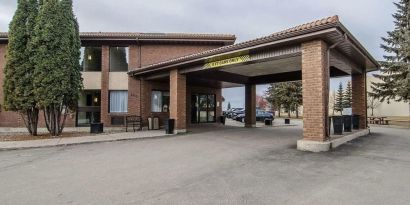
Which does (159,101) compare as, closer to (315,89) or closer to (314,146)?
(315,89)

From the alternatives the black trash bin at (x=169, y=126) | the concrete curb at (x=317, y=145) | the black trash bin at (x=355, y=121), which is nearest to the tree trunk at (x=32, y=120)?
the black trash bin at (x=169, y=126)

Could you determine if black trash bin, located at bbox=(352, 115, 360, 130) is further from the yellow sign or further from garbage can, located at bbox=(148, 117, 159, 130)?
garbage can, located at bbox=(148, 117, 159, 130)

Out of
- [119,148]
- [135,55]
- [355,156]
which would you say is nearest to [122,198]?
[119,148]

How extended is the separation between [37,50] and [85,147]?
6.12m

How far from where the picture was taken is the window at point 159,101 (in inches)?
755

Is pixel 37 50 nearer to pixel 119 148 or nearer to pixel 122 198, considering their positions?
pixel 119 148

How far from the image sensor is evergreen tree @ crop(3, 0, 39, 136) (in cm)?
1387

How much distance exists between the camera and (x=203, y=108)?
2262 cm

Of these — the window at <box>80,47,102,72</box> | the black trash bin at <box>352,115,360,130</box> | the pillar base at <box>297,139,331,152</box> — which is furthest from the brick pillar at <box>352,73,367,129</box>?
the window at <box>80,47,102,72</box>

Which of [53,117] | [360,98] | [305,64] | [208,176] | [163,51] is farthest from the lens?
[163,51]

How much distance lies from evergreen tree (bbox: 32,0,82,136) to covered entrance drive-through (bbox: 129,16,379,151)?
417cm

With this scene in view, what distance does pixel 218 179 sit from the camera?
6.06 meters

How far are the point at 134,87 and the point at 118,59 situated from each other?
2.17 metres

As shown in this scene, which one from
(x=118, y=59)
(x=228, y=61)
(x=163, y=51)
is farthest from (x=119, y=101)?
(x=228, y=61)
